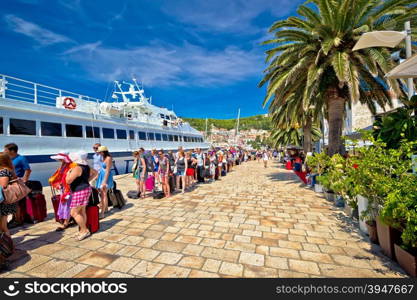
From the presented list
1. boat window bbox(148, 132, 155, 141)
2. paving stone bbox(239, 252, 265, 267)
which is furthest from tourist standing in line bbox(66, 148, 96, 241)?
boat window bbox(148, 132, 155, 141)

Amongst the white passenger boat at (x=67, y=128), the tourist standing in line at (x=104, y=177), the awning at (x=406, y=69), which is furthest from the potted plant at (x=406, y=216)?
the white passenger boat at (x=67, y=128)

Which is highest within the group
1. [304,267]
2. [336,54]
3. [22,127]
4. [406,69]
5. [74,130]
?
[336,54]

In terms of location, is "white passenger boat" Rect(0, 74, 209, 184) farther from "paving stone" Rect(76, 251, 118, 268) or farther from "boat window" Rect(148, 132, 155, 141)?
"paving stone" Rect(76, 251, 118, 268)

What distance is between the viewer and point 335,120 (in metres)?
7.59

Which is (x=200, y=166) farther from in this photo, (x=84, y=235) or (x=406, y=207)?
(x=406, y=207)

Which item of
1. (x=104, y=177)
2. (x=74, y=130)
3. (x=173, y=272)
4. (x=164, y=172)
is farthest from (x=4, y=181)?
(x=74, y=130)

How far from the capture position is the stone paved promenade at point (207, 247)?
2318 mm

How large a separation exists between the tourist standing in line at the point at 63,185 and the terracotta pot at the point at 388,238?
15.9ft

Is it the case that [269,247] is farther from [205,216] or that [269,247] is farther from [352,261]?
[205,216]

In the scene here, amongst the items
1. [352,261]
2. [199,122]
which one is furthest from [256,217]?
[199,122]

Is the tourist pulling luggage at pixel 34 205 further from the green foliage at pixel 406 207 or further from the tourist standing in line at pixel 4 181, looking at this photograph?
the green foliage at pixel 406 207

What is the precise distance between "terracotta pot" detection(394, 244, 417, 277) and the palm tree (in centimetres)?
522

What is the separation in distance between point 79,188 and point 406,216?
14.5 ft

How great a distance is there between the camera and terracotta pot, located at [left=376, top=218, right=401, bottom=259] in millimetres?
2461
